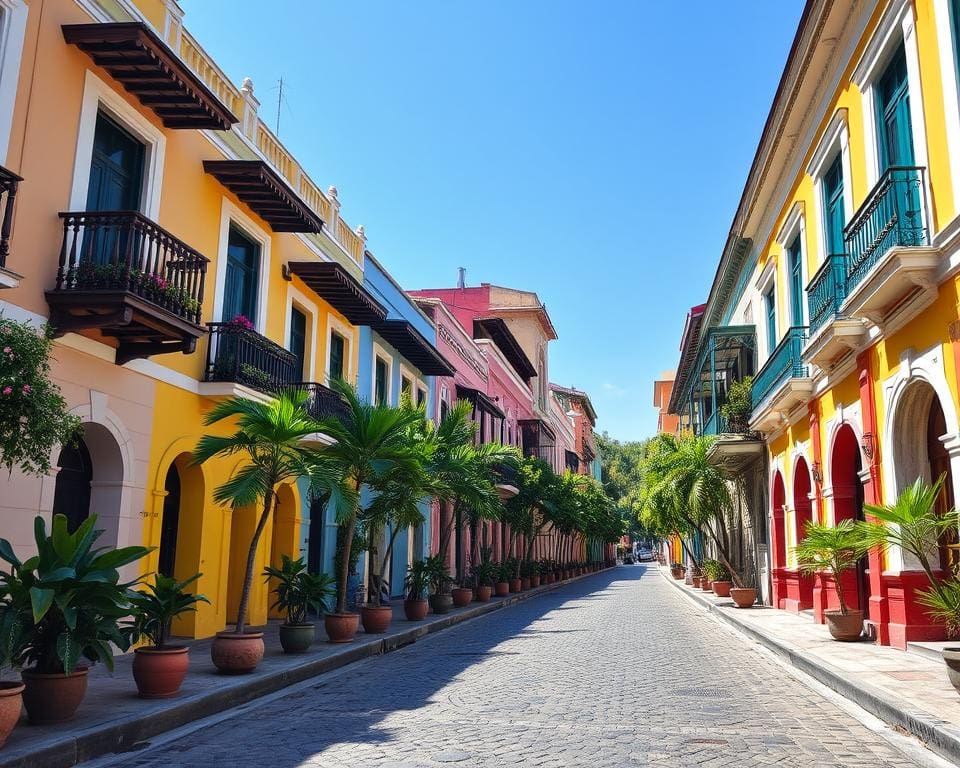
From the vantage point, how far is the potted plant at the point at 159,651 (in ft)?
25.6

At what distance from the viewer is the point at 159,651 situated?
784 centimetres

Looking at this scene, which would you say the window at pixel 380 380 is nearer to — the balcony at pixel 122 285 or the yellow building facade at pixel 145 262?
the yellow building facade at pixel 145 262

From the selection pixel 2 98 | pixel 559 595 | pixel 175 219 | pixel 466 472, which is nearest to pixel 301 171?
pixel 175 219

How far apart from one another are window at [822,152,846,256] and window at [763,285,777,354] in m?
5.20

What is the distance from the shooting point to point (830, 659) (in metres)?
10.2

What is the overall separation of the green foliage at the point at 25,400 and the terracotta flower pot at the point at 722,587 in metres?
20.3

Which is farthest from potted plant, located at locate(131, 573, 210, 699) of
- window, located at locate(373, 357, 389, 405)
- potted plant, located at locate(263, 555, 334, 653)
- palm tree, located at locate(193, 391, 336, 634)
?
window, located at locate(373, 357, 389, 405)

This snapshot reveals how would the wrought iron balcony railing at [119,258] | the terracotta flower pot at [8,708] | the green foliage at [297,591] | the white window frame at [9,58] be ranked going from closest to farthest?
the terracotta flower pot at [8,708] < the white window frame at [9,58] < the wrought iron balcony railing at [119,258] < the green foliage at [297,591]

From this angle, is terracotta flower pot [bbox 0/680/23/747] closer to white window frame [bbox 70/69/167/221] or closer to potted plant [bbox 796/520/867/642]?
white window frame [bbox 70/69/167/221]

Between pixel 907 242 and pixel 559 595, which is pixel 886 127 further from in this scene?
pixel 559 595

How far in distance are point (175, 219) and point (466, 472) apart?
8.04 metres

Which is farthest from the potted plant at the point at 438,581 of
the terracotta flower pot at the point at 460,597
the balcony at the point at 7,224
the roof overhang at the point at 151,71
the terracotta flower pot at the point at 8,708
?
the terracotta flower pot at the point at 8,708

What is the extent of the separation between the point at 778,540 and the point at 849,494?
17.7 feet

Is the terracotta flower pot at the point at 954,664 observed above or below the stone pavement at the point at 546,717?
above
